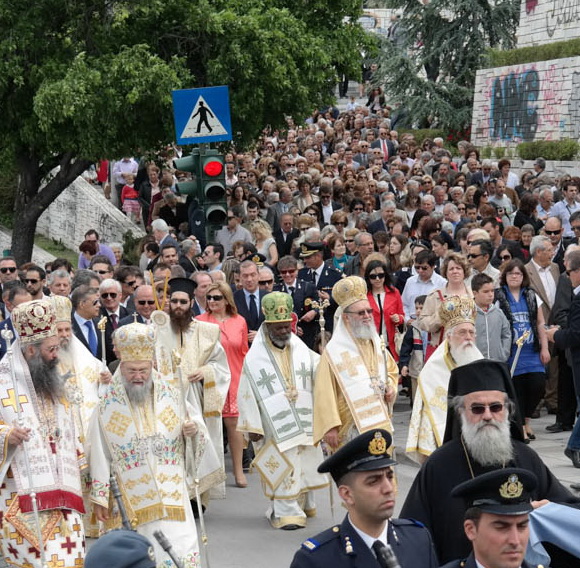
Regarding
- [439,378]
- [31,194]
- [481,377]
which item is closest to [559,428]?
[439,378]

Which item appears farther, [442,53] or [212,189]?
[442,53]

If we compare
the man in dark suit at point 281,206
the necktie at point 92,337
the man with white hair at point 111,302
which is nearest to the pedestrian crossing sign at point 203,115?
the man with white hair at point 111,302

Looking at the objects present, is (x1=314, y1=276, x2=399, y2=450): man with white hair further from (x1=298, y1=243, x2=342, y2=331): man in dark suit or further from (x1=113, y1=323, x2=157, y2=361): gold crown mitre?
(x1=298, y1=243, x2=342, y2=331): man in dark suit

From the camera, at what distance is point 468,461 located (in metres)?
6.69

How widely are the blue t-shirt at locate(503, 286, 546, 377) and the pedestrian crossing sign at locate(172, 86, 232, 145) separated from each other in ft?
11.8

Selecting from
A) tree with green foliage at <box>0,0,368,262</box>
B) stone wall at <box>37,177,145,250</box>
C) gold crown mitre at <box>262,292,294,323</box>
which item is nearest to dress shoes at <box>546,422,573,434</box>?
gold crown mitre at <box>262,292,294,323</box>

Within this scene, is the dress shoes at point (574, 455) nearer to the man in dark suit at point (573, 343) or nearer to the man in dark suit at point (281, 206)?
the man in dark suit at point (573, 343)

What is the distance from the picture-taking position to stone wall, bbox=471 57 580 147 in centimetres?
3032

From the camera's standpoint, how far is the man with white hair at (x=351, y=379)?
10.8 meters

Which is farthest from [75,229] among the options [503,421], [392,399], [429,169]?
[503,421]

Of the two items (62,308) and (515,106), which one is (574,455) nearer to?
(62,308)

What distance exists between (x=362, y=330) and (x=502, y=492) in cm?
578

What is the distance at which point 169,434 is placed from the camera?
29.2 feet

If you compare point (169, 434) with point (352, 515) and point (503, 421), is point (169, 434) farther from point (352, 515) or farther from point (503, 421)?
point (352, 515)
